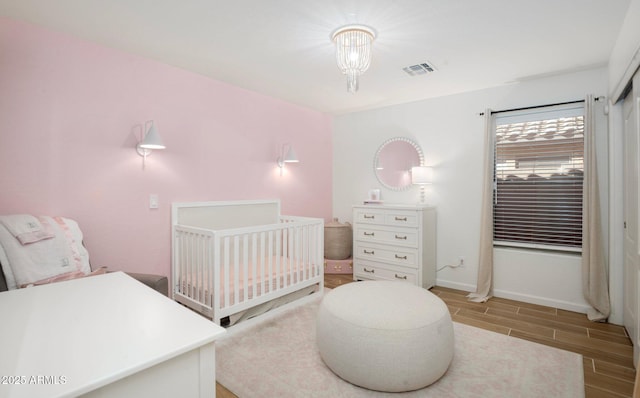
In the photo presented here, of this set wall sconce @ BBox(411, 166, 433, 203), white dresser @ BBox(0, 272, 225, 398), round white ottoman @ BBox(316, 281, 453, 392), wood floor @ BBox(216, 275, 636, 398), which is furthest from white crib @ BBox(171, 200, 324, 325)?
white dresser @ BBox(0, 272, 225, 398)

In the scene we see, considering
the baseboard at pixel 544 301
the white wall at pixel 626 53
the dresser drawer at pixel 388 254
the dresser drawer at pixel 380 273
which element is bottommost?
the baseboard at pixel 544 301

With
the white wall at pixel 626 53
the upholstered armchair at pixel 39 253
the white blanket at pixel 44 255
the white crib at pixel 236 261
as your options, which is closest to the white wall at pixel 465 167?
the white wall at pixel 626 53

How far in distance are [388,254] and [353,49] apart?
2266mm

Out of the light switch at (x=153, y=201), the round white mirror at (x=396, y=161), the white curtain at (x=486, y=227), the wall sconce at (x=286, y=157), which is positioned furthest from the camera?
the round white mirror at (x=396, y=161)

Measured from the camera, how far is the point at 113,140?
2.44 meters

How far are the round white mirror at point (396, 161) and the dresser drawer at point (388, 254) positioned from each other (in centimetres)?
85

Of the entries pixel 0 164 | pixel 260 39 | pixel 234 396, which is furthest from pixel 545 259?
pixel 0 164

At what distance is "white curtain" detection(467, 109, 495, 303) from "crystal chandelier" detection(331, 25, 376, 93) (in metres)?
1.82

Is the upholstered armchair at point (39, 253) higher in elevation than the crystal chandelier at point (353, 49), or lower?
lower

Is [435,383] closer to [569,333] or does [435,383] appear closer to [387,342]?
[387,342]

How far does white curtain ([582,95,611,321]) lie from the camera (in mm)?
2676

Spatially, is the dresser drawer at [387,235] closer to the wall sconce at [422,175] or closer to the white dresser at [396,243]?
the white dresser at [396,243]

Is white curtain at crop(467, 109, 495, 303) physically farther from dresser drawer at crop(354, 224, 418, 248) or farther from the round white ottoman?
the round white ottoman

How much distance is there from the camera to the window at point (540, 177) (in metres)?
2.94
